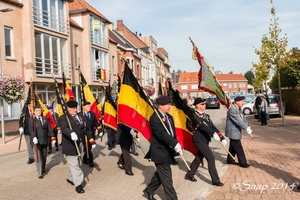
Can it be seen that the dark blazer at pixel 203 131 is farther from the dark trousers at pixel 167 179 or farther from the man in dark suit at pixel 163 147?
the dark trousers at pixel 167 179

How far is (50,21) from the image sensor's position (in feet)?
71.9

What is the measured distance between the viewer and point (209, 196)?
19.1ft

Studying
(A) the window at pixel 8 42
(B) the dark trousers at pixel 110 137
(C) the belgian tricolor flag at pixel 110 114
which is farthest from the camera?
(A) the window at pixel 8 42

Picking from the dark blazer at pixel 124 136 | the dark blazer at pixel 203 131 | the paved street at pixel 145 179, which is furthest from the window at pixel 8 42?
the dark blazer at pixel 203 131

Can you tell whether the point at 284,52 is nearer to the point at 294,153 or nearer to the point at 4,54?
the point at 294,153

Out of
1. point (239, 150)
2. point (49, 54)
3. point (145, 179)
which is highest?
point (49, 54)

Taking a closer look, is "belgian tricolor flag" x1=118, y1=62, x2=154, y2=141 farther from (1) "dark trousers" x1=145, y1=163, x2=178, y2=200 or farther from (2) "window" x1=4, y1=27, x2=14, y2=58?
(2) "window" x1=4, y1=27, x2=14, y2=58

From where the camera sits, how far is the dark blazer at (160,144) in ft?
17.3

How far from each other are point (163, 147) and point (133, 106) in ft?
5.46

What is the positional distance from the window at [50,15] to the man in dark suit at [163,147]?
56.8ft

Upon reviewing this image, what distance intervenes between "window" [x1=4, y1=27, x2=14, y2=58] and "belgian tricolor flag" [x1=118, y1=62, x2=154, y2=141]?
13.9m

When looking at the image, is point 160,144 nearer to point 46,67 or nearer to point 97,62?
point 46,67

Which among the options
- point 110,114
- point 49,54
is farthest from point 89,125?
point 49,54

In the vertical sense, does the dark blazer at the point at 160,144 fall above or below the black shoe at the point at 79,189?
above
